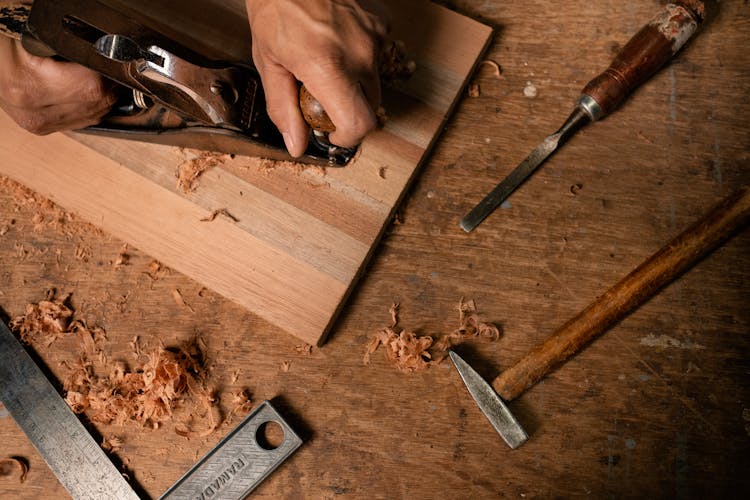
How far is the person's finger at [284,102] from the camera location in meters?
1.16

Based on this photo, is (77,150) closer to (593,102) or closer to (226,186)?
(226,186)

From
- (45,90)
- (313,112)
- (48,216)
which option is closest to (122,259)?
(48,216)

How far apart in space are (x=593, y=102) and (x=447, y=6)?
0.50 m

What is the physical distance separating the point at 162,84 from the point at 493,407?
104cm

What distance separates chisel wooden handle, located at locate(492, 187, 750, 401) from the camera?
1.31m

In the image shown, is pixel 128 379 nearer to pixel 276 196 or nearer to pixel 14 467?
pixel 14 467

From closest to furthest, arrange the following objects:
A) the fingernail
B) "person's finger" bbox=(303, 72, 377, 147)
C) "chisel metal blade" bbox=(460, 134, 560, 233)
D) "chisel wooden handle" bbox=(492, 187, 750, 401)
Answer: "person's finger" bbox=(303, 72, 377, 147) → the fingernail → "chisel wooden handle" bbox=(492, 187, 750, 401) → "chisel metal blade" bbox=(460, 134, 560, 233)

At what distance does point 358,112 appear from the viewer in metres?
1.10

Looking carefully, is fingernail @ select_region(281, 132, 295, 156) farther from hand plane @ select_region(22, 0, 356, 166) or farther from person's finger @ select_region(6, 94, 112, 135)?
person's finger @ select_region(6, 94, 112, 135)

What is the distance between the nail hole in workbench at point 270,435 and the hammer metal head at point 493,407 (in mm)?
473

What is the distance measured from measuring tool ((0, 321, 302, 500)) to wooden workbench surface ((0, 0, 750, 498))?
50 millimetres

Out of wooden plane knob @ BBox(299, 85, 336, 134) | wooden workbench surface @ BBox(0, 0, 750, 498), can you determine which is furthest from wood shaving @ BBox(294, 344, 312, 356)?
wooden plane knob @ BBox(299, 85, 336, 134)

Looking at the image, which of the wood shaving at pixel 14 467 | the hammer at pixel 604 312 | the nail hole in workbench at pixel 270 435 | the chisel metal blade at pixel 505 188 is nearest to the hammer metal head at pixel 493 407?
the hammer at pixel 604 312

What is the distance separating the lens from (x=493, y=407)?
1.33 meters
